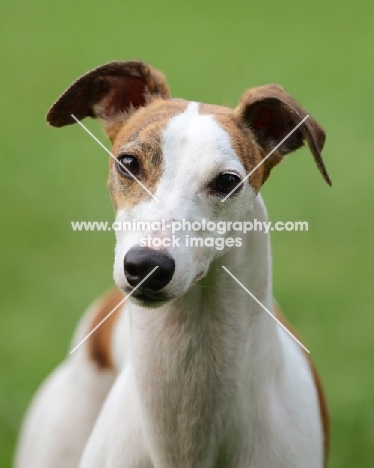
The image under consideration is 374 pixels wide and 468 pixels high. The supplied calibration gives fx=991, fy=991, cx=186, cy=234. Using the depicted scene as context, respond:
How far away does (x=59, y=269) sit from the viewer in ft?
26.5

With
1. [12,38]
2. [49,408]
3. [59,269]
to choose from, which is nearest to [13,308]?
[59,269]

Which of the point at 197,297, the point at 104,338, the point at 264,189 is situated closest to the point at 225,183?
the point at 197,297

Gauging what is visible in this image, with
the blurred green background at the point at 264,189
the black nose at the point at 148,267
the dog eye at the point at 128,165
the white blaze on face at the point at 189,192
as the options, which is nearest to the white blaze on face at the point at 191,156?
the white blaze on face at the point at 189,192

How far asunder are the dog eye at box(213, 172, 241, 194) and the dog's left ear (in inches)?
12.9

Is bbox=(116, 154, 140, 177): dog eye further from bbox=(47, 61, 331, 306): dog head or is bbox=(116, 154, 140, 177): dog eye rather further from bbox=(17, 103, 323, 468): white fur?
bbox=(17, 103, 323, 468): white fur

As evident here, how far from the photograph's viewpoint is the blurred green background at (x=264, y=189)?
6777 millimetres

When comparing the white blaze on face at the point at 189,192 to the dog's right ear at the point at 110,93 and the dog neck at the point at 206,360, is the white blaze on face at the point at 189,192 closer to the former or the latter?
the dog neck at the point at 206,360

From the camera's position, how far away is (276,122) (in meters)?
3.74

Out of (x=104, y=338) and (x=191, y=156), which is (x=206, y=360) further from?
(x=104, y=338)

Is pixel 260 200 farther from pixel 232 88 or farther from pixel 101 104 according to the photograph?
pixel 232 88

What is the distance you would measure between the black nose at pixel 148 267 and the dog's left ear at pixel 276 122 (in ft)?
2.48

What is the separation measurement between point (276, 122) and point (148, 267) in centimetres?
102

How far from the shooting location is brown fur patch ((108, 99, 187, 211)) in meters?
3.28

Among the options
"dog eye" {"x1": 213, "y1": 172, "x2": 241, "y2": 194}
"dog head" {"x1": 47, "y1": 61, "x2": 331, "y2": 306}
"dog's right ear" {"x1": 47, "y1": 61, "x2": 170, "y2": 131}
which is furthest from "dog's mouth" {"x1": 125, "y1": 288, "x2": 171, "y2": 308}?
"dog's right ear" {"x1": 47, "y1": 61, "x2": 170, "y2": 131}
